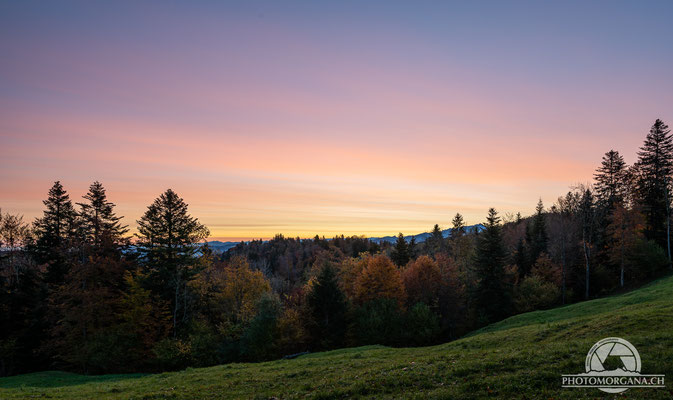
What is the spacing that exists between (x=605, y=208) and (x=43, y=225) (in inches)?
4201

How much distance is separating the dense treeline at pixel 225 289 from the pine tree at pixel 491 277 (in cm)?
20

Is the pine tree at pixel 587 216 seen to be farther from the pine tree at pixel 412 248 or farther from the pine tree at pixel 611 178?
the pine tree at pixel 412 248

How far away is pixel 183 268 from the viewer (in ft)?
156

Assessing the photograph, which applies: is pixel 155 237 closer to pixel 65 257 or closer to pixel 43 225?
pixel 65 257

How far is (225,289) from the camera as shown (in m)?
54.3

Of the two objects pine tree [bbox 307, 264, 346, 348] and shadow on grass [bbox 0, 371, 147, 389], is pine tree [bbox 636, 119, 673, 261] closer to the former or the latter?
pine tree [bbox 307, 264, 346, 348]

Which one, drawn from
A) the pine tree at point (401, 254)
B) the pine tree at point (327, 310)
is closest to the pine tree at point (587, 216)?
the pine tree at point (401, 254)

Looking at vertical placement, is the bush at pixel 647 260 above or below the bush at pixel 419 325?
above

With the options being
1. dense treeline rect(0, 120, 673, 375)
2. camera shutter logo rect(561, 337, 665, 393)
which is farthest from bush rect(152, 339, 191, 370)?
camera shutter logo rect(561, 337, 665, 393)

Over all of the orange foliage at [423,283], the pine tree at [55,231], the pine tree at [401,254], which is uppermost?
the pine tree at [55,231]

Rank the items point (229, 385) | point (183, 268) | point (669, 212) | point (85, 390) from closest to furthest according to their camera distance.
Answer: point (229, 385)
point (85, 390)
point (183, 268)
point (669, 212)

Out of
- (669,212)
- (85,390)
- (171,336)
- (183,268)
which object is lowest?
(171,336)

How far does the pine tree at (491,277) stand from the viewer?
5547 cm

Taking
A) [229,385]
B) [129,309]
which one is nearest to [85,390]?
[229,385]
